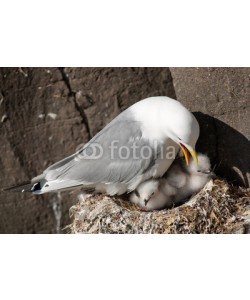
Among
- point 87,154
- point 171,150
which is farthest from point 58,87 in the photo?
point 171,150

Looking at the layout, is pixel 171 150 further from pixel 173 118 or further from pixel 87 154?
pixel 87 154

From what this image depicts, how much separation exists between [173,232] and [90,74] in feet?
3.24

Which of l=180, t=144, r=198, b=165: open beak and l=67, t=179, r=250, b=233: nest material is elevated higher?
l=180, t=144, r=198, b=165: open beak

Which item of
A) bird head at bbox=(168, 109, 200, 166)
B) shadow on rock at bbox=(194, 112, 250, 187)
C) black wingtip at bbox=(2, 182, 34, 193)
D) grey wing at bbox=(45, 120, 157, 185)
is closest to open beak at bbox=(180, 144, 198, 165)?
bird head at bbox=(168, 109, 200, 166)

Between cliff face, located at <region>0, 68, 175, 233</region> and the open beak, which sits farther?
cliff face, located at <region>0, 68, 175, 233</region>

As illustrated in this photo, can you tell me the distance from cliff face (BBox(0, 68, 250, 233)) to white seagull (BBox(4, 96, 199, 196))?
0.85ft

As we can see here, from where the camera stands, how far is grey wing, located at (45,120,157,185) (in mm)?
2564

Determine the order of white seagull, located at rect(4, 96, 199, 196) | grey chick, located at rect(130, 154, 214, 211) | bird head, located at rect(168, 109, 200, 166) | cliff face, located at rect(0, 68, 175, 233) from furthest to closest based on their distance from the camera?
cliff face, located at rect(0, 68, 175, 233) → grey chick, located at rect(130, 154, 214, 211) → white seagull, located at rect(4, 96, 199, 196) → bird head, located at rect(168, 109, 200, 166)

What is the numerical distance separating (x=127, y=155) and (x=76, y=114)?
23.0 inches

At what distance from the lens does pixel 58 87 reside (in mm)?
2982

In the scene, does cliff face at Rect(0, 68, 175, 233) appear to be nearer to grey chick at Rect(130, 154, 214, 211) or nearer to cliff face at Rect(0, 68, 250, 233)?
cliff face at Rect(0, 68, 250, 233)

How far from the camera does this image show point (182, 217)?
2.47 meters

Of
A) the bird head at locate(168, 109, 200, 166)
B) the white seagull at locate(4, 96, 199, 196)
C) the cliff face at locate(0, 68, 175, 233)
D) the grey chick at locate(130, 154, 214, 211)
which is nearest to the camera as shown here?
the bird head at locate(168, 109, 200, 166)

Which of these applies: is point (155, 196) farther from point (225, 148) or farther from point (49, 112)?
point (49, 112)
